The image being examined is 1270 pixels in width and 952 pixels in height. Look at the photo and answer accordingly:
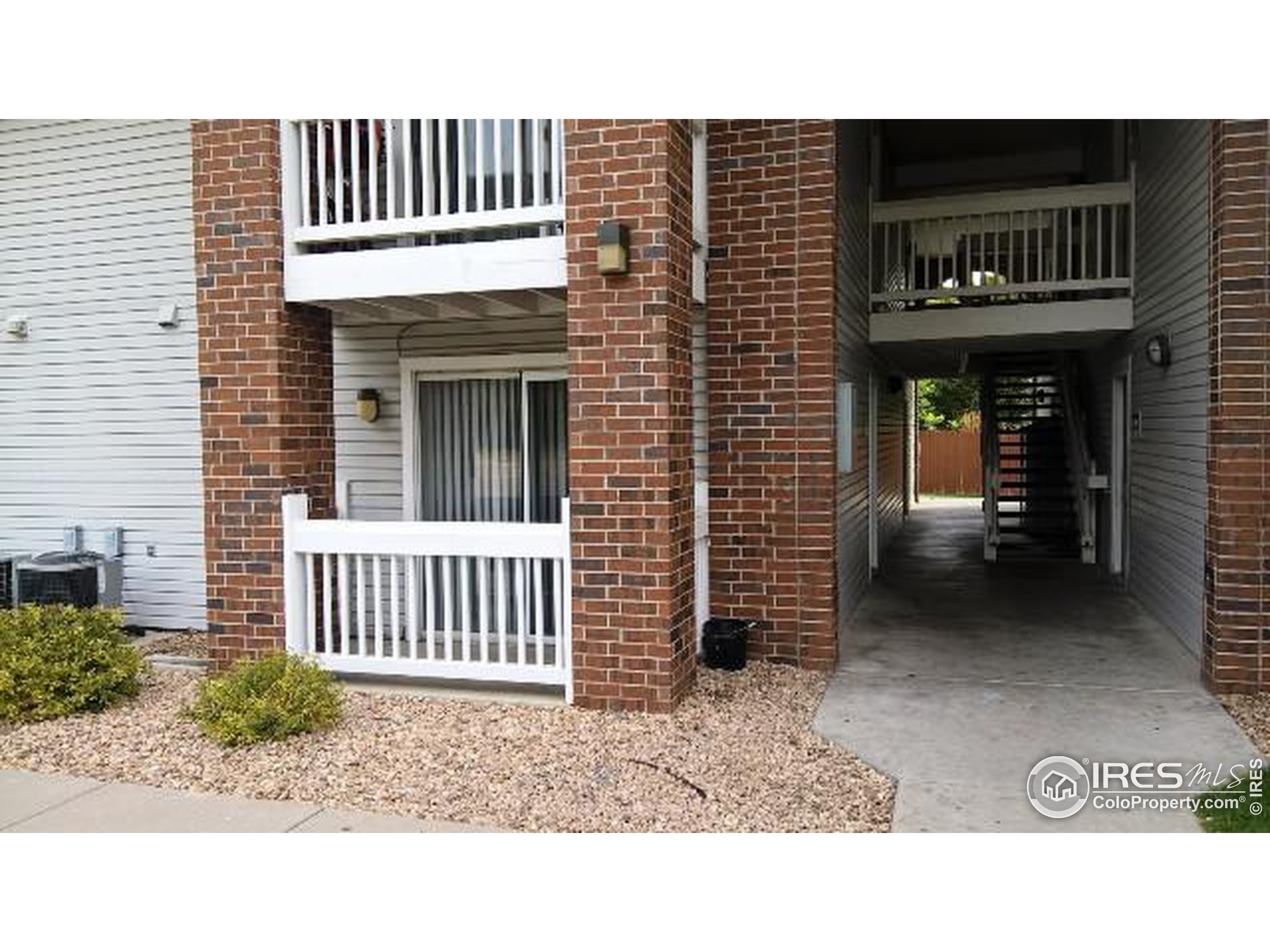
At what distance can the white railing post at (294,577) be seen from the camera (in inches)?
218

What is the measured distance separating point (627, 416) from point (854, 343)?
12.4 ft

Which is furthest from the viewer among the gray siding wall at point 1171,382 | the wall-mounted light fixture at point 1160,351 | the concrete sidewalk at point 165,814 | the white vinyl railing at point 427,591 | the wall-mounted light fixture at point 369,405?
the wall-mounted light fixture at point 369,405

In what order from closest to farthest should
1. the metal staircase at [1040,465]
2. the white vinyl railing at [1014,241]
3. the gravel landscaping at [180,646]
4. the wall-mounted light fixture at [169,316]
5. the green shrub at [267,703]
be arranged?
the green shrub at [267,703] < the gravel landscaping at [180,646] < the wall-mounted light fixture at [169,316] < the white vinyl railing at [1014,241] < the metal staircase at [1040,465]

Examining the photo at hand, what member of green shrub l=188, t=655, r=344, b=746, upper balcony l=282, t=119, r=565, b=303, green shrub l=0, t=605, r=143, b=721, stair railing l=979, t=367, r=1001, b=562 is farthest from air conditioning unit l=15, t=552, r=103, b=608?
stair railing l=979, t=367, r=1001, b=562

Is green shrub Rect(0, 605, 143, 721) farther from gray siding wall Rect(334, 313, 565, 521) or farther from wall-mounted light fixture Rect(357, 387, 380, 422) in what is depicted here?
wall-mounted light fixture Rect(357, 387, 380, 422)

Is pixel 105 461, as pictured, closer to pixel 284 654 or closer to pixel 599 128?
pixel 284 654

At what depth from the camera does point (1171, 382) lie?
669cm

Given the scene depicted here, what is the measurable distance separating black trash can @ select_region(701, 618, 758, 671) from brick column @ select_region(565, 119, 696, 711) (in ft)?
2.45

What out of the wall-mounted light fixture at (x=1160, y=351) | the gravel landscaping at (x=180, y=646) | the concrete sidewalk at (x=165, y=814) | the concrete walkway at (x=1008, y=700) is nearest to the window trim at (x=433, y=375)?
the gravel landscaping at (x=180, y=646)

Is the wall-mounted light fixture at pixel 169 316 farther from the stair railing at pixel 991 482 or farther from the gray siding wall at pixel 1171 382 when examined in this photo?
the stair railing at pixel 991 482

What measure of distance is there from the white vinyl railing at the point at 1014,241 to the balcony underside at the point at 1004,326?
0.15m

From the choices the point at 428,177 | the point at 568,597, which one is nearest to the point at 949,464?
the point at 568,597

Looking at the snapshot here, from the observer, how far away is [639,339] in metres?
4.78

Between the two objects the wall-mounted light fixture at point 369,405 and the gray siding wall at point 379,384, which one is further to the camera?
the wall-mounted light fixture at point 369,405
